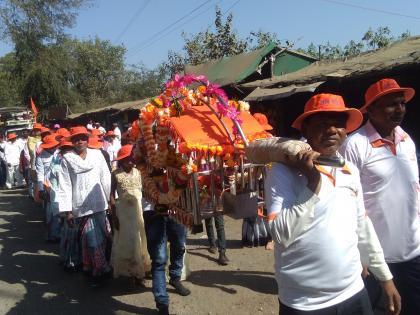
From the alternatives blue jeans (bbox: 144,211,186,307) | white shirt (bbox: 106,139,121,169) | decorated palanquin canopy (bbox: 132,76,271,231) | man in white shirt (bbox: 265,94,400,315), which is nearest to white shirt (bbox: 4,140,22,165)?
white shirt (bbox: 106,139,121,169)

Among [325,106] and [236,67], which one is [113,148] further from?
[325,106]

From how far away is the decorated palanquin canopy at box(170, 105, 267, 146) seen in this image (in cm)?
341

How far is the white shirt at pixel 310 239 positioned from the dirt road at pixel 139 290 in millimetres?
2493

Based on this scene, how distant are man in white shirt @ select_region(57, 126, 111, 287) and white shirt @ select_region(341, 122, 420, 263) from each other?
340cm

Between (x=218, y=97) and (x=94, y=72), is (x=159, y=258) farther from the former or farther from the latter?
(x=94, y=72)

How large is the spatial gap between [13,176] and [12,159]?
3.19 feet

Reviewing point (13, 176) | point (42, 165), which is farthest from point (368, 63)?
point (13, 176)

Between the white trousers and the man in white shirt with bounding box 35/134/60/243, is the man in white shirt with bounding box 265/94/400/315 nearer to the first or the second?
the man in white shirt with bounding box 35/134/60/243

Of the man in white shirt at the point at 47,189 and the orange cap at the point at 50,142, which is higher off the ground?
the orange cap at the point at 50,142

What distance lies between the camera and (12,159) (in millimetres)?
16234

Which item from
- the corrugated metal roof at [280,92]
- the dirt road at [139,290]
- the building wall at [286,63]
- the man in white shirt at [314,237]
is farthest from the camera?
the building wall at [286,63]

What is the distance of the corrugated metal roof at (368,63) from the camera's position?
7.67 metres

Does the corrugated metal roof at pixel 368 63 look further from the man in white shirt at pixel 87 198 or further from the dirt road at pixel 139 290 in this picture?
the man in white shirt at pixel 87 198

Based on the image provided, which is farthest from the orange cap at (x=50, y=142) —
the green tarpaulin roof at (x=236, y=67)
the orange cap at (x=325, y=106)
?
the green tarpaulin roof at (x=236, y=67)
